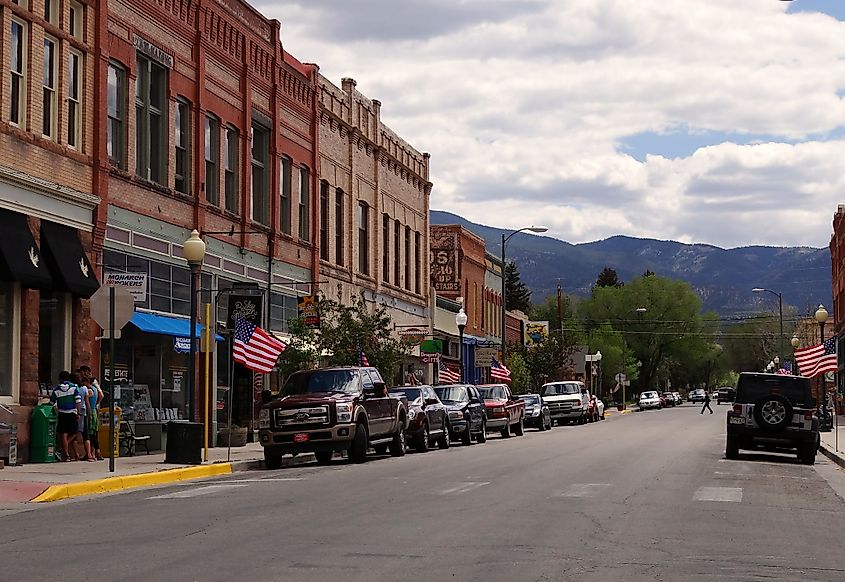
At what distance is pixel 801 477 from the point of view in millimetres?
25000

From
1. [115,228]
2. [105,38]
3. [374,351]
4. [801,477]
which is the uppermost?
[105,38]

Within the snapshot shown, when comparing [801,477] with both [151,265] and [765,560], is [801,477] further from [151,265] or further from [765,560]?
[151,265]

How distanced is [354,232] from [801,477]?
1121 inches

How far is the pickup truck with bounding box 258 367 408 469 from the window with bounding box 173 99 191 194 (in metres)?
8.78

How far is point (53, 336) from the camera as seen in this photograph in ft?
93.8

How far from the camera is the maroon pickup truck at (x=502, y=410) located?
45156mm

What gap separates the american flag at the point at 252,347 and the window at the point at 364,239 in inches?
837

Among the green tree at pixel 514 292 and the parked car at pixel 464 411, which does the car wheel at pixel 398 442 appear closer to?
the parked car at pixel 464 411

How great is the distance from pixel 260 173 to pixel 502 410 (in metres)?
11.3

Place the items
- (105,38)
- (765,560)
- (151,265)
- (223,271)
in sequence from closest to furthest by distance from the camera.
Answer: (765,560) < (105,38) < (151,265) < (223,271)

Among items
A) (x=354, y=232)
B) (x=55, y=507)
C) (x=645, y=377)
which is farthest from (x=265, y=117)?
(x=645, y=377)

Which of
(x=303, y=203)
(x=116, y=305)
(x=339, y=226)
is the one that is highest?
(x=303, y=203)

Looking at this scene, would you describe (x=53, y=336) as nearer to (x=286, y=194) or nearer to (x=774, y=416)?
(x=774, y=416)

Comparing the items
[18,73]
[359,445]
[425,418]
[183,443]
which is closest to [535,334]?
[425,418]
